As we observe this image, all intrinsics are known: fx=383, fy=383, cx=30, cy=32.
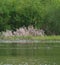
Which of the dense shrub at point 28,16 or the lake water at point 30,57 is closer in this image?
the lake water at point 30,57

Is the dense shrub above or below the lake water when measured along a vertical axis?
below

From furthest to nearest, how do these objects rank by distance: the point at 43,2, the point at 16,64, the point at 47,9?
the point at 43,2 → the point at 47,9 → the point at 16,64

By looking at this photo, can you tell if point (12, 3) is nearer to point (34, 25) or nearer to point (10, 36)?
point (34, 25)

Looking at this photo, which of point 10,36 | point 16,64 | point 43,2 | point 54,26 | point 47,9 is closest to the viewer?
point 16,64

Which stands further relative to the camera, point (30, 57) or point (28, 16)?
point (28, 16)

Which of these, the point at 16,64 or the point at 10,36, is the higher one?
the point at 16,64

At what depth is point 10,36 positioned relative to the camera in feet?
164

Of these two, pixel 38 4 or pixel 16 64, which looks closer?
pixel 16 64

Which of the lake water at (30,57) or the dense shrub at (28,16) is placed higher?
the lake water at (30,57)

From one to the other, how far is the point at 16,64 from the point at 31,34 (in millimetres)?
33787

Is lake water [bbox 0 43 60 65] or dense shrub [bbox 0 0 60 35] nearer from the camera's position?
lake water [bbox 0 43 60 65]

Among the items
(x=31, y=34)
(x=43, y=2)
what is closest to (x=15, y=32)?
(x=31, y=34)

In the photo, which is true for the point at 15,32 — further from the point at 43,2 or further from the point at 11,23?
the point at 43,2

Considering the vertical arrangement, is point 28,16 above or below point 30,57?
below
